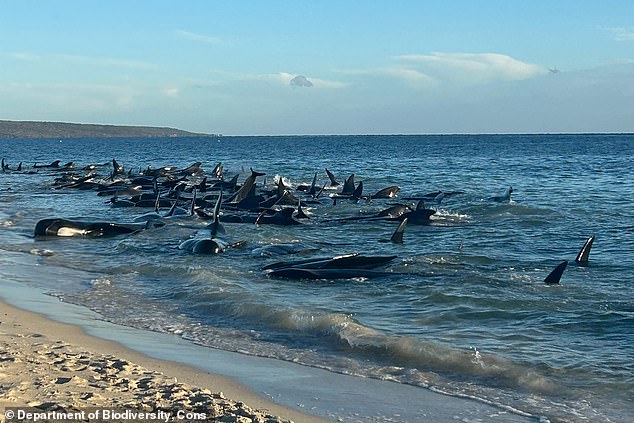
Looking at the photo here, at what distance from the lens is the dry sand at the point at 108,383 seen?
6.70m

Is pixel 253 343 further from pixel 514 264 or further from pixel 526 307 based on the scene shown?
pixel 514 264

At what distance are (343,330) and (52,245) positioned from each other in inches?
409

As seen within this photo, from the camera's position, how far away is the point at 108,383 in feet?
24.2

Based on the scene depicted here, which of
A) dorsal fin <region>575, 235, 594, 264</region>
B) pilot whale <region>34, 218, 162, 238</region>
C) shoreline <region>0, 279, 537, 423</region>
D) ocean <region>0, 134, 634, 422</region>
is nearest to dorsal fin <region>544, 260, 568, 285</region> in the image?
ocean <region>0, 134, 634, 422</region>

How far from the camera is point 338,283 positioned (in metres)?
13.6

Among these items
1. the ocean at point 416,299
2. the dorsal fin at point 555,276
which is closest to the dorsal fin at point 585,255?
the ocean at point 416,299

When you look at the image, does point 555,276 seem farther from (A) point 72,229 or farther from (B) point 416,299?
(A) point 72,229

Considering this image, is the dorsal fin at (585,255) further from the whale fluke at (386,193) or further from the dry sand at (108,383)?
the whale fluke at (386,193)

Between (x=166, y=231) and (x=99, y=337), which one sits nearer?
(x=99, y=337)

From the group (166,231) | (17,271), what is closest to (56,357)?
(17,271)

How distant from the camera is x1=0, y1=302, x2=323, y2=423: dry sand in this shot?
6695 millimetres

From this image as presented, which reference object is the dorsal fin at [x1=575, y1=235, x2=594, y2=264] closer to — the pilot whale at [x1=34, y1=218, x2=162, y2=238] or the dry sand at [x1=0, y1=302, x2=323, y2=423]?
the dry sand at [x1=0, y1=302, x2=323, y2=423]

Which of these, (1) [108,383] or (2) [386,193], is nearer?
(1) [108,383]

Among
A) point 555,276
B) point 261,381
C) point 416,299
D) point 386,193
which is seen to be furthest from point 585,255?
point 386,193
